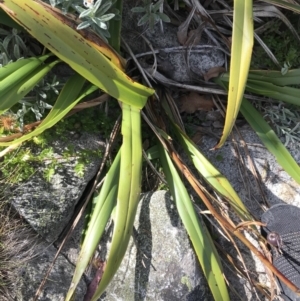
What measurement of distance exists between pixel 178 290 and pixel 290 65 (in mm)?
827

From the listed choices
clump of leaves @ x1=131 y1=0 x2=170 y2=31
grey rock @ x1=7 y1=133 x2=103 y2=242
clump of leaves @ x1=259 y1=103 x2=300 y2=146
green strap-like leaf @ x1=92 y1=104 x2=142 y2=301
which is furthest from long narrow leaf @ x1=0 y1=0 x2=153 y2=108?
clump of leaves @ x1=259 y1=103 x2=300 y2=146

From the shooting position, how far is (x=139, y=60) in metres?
1.45

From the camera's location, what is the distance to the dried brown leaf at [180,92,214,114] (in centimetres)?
153

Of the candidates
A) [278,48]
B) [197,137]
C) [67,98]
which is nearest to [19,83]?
[67,98]

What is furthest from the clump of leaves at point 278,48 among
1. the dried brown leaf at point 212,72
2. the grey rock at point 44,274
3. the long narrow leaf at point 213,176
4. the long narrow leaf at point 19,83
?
the grey rock at point 44,274

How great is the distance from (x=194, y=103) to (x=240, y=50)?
0.56 metres

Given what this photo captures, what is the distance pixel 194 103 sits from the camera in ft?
5.04

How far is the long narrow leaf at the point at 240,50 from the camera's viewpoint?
97cm

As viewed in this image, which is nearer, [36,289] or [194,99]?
[36,289]

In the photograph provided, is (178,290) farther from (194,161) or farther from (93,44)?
(93,44)

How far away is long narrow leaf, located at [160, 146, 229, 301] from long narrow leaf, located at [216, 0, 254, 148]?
0.42 meters

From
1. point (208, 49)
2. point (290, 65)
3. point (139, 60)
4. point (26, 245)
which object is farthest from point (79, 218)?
point (290, 65)

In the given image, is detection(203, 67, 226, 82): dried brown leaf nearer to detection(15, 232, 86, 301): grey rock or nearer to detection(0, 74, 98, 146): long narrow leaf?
detection(0, 74, 98, 146): long narrow leaf

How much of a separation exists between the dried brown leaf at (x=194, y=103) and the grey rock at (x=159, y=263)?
313mm
